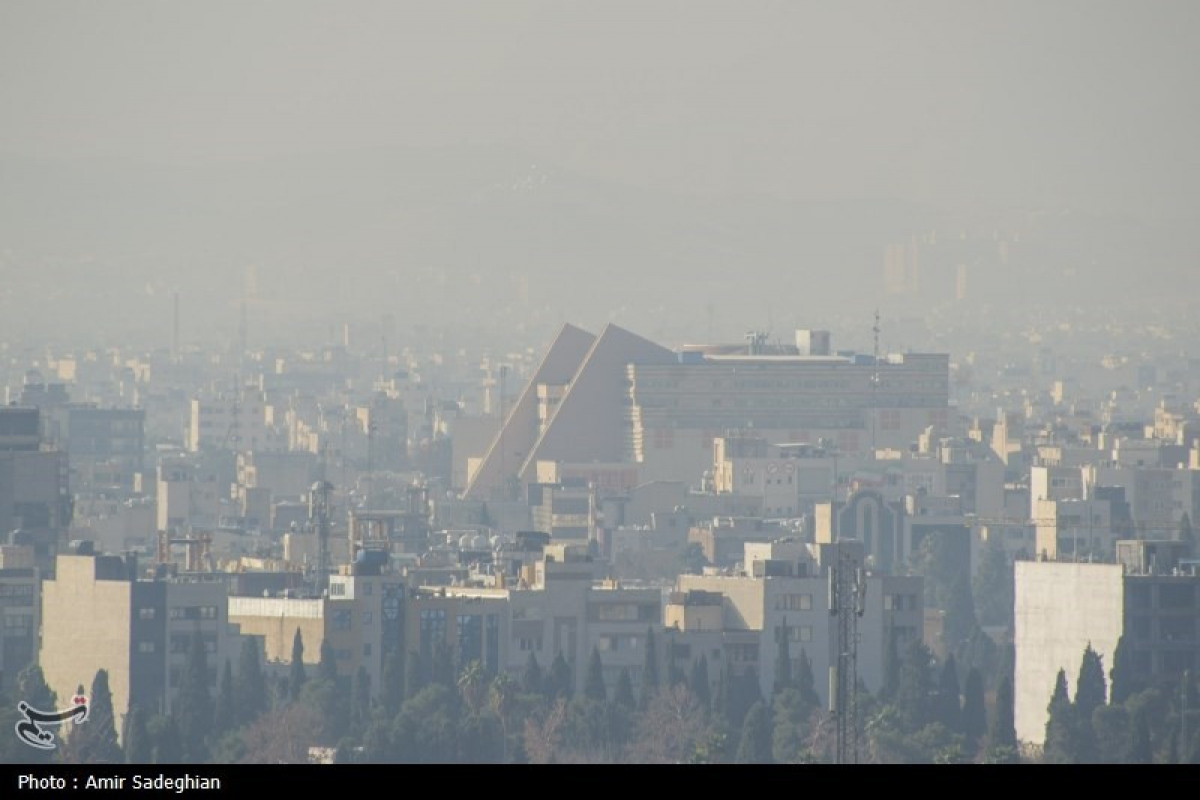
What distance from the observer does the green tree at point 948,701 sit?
62531 mm

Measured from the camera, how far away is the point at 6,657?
238ft

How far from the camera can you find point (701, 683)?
65125 millimetres

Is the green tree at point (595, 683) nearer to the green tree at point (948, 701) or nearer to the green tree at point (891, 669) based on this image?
the green tree at point (891, 669)

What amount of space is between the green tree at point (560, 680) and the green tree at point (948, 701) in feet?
16.3

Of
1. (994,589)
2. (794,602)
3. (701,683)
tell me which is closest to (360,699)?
(701,683)

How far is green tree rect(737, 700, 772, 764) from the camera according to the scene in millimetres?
A: 58125

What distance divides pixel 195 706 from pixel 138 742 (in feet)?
17.1

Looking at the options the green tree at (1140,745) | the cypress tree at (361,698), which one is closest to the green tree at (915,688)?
the green tree at (1140,745)

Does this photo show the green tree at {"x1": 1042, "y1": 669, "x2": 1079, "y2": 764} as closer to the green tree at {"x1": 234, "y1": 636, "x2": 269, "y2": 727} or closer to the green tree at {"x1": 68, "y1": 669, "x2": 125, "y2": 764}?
the green tree at {"x1": 234, "y1": 636, "x2": 269, "y2": 727}

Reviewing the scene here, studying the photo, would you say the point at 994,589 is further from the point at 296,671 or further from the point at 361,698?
the point at 361,698

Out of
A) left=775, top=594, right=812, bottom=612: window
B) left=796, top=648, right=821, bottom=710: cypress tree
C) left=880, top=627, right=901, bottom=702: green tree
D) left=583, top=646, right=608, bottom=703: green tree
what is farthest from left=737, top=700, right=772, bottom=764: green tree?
left=775, top=594, right=812, bottom=612: window

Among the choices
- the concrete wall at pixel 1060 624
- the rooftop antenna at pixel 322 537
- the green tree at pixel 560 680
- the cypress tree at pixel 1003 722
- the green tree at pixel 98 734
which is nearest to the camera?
the green tree at pixel 98 734

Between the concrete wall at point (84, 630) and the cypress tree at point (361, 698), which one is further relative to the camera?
the concrete wall at point (84, 630)

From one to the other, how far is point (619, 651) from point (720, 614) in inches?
88.6
